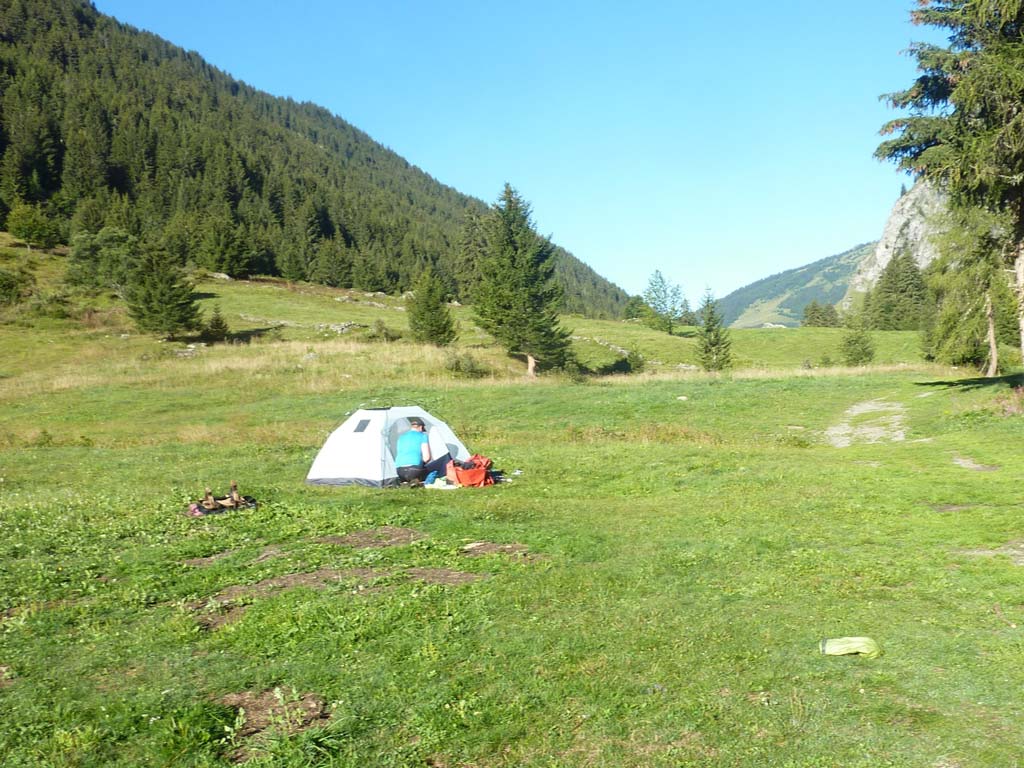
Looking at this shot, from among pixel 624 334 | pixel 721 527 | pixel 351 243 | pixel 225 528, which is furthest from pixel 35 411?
pixel 351 243

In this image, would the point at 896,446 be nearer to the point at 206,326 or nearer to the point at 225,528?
the point at 225,528

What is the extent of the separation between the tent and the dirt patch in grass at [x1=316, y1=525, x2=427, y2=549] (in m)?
4.48

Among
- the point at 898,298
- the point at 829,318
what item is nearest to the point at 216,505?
the point at 898,298

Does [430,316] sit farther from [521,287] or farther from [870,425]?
[870,425]

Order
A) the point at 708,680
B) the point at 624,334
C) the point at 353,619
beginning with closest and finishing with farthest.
A: the point at 708,680, the point at 353,619, the point at 624,334

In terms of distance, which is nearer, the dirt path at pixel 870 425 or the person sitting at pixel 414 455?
the person sitting at pixel 414 455

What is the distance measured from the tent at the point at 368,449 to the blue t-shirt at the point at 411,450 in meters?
0.28

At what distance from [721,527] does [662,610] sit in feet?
13.3

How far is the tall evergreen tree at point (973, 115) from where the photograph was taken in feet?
59.6

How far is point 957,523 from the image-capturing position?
34.1 feet

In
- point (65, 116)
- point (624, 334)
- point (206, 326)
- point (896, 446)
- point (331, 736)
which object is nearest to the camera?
point (331, 736)

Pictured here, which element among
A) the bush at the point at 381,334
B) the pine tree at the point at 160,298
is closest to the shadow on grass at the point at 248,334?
the pine tree at the point at 160,298

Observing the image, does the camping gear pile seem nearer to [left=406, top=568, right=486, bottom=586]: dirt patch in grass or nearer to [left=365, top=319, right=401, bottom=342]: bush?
[left=406, top=568, right=486, bottom=586]: dirt patch in grass

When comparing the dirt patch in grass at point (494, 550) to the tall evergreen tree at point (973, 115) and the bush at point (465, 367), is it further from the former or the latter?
the bush at point (465, 367)
